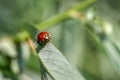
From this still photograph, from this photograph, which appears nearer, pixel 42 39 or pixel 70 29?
pixel 42 39

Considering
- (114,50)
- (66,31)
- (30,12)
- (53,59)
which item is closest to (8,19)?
(30,12)

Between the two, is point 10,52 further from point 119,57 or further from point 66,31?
point 66,31

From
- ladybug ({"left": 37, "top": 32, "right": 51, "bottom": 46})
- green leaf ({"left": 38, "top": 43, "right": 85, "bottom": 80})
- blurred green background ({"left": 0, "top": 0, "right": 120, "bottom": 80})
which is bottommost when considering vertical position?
green leaf ({"left": 38, "top": 43, "right": 85, "bottom": 80})

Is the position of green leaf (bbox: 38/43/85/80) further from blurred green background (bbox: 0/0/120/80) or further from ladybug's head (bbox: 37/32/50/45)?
blurred green background (bbox: 0/0/120/80)

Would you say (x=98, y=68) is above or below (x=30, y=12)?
below

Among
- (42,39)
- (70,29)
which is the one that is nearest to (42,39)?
(42,39)

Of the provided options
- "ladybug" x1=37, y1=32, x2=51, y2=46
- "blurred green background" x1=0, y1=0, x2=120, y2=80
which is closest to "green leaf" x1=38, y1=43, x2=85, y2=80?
"ladybug" x1=37, y1=32, x2=51, y2=46

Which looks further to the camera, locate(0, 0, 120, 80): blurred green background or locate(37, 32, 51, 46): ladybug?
locate(0, 0, 120, 80): blurred green background

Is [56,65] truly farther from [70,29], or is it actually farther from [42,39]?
[70,29]
